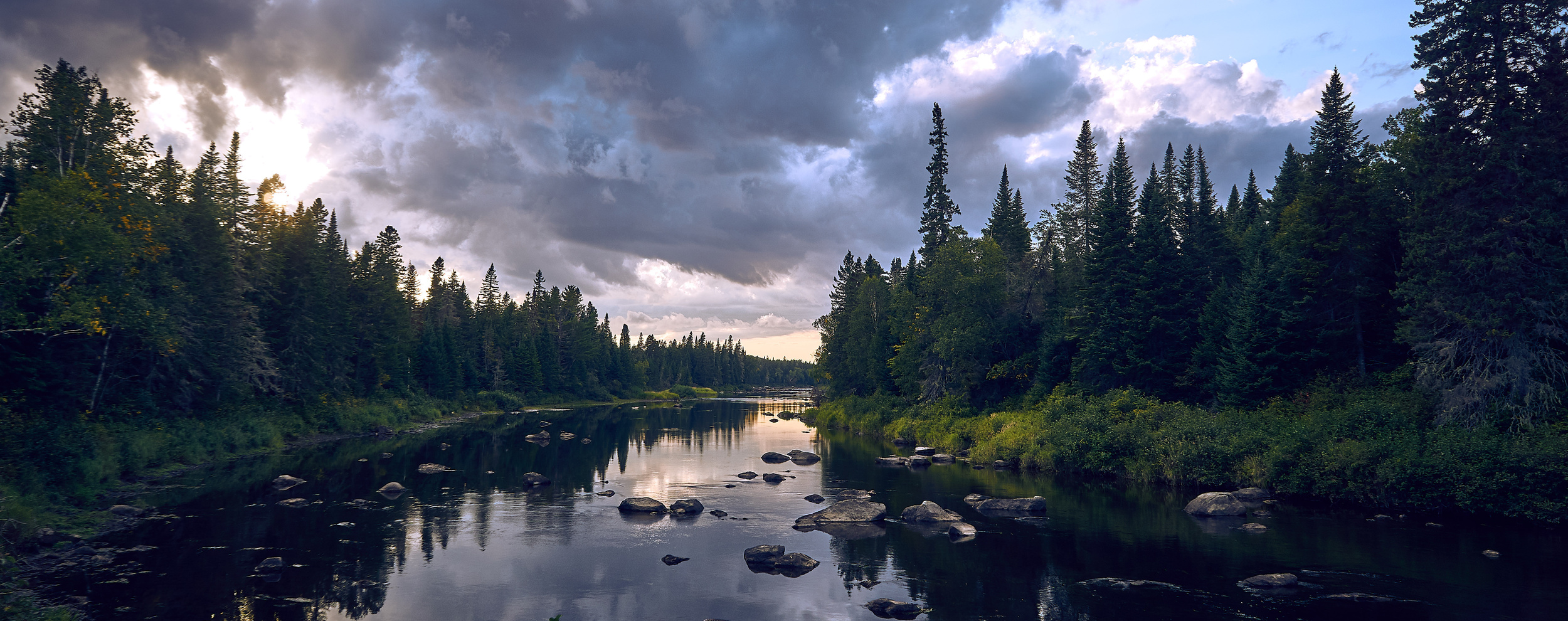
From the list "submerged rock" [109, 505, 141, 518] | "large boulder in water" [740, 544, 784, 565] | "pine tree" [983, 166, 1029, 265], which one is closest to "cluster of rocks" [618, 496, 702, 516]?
"large boulder in water" [740, 544, 784, 565]

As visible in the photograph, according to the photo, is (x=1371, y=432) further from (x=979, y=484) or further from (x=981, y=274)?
(x=981, y=274)

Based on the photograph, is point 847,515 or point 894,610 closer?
point 894,610

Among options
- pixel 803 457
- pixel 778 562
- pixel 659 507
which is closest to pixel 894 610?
pixel 778 562

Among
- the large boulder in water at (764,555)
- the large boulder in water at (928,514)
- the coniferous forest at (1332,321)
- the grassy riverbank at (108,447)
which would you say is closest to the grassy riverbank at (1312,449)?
the coniferous forest at (1332,321)

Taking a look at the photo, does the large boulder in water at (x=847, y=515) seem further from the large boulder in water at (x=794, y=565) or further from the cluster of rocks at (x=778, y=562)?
the large boulder in water at (x=794, y=565)

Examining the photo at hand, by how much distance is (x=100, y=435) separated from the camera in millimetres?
35656

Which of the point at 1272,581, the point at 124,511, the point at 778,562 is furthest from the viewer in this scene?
the point at 124,511

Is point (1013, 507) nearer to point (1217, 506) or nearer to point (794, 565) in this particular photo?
point (1217, 506)

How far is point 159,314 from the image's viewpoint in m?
36.7

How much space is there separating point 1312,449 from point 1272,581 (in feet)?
56.3

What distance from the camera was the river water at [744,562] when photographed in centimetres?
1962

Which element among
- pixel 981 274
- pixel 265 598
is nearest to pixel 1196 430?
pixel 981 274

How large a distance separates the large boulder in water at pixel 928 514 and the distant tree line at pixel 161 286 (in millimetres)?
32363

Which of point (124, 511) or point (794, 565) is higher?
point (124, 511)
